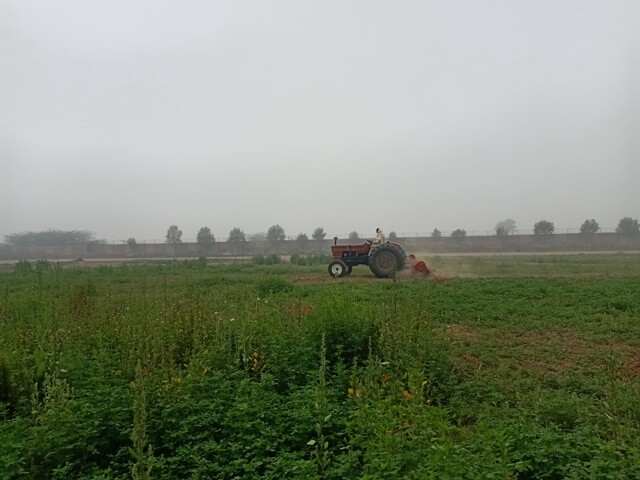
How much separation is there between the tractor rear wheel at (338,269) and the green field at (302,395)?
1150 centimetres

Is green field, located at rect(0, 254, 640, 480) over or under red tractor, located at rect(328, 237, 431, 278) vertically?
under

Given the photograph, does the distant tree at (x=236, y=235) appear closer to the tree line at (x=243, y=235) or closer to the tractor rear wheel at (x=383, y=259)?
the tree line at (x=243, y=235)

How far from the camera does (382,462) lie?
303 centimetres

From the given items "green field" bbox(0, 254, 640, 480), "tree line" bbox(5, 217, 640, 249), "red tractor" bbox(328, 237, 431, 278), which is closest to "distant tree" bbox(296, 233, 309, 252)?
"tree line" bbox(5, 217, 640, 249)

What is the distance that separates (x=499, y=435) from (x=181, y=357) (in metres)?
4.05

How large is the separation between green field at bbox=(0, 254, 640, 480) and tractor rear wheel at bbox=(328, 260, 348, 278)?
37.7ft

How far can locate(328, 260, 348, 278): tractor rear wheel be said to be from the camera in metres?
20.0

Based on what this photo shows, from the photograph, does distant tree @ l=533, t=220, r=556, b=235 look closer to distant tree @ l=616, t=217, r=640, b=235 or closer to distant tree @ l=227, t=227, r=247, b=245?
distant tree @ l=616, t=217, r=640, b=235

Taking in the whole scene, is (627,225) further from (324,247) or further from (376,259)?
(376,259)

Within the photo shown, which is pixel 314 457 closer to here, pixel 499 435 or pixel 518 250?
pixel 499 435

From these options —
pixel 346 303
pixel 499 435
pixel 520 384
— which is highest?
pixel 346 303

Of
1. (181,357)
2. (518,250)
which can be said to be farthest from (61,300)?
(518,250)

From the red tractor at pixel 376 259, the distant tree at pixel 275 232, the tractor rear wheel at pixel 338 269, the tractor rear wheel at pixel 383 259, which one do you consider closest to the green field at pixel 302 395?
the red tractor at pixel 376 259

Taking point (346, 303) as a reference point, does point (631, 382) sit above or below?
below
